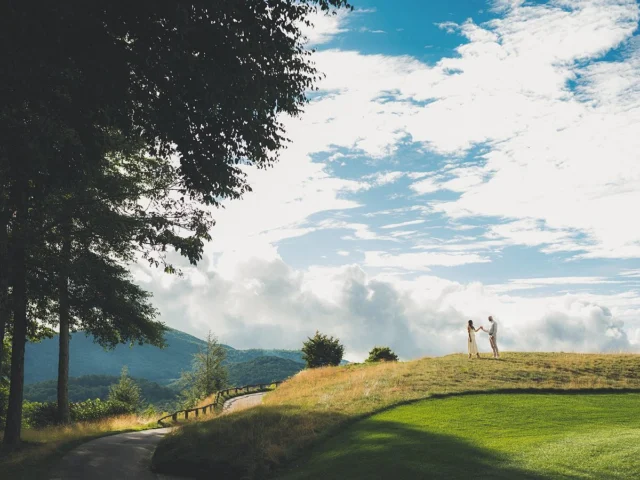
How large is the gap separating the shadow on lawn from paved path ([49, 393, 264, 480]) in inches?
236

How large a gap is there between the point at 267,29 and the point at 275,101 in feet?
6.02

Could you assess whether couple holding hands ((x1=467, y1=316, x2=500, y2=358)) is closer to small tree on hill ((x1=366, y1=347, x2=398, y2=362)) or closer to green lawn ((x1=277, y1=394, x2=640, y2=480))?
green lawn ((x1=277, y1=394, x2=640, y2=480))

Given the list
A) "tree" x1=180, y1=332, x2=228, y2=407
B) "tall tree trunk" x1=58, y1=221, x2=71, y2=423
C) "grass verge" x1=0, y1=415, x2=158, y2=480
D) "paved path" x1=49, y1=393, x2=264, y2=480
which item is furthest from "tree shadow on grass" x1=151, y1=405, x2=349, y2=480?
"tree" x1=180, y1=332, x2=228, y2=407

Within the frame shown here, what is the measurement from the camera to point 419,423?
18234 millimetres

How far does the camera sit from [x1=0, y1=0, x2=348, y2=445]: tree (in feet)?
37.0

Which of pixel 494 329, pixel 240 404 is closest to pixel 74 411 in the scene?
pixel 240 404

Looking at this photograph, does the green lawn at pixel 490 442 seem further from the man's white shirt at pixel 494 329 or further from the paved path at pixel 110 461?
the man's white shirt at pixel 494 329

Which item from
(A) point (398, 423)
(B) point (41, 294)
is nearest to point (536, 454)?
(A) point (398, 423)

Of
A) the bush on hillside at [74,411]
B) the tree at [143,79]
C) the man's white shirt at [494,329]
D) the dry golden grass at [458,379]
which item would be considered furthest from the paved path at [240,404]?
the tree at [143,79]

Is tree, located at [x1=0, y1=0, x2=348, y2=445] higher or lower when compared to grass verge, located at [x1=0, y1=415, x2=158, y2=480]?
higher

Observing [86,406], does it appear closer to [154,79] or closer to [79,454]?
[79,454]

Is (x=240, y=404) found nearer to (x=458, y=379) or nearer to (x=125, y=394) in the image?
(x=458, y=379)

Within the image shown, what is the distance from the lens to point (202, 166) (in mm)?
14102

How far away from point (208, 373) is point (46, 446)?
55.1 metres
